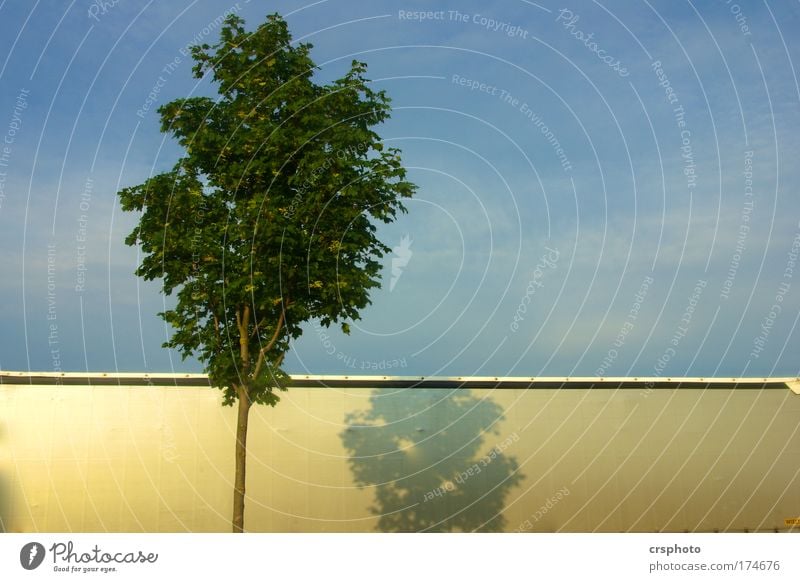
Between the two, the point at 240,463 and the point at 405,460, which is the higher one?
the point at 240,463

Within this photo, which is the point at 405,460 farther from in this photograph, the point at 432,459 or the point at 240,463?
the point at 240,463

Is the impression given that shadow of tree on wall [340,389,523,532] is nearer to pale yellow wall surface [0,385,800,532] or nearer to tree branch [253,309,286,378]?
pale yellow wall surface [0,385,800,532]

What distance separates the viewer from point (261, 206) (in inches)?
849

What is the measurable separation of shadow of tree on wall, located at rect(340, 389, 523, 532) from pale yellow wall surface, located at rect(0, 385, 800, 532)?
0.17 feet

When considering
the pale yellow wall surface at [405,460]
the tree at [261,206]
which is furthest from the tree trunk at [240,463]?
the pale yellow wall surface at [405,460]

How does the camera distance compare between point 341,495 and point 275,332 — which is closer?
point 275,332

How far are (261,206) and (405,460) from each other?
13.0 meters

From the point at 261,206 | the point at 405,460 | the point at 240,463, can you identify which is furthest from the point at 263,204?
the point at 405,460

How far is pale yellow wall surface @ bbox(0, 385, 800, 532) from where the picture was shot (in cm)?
2998

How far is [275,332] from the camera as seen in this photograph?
22.1m

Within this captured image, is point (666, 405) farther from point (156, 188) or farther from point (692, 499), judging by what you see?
point (156, 188)
